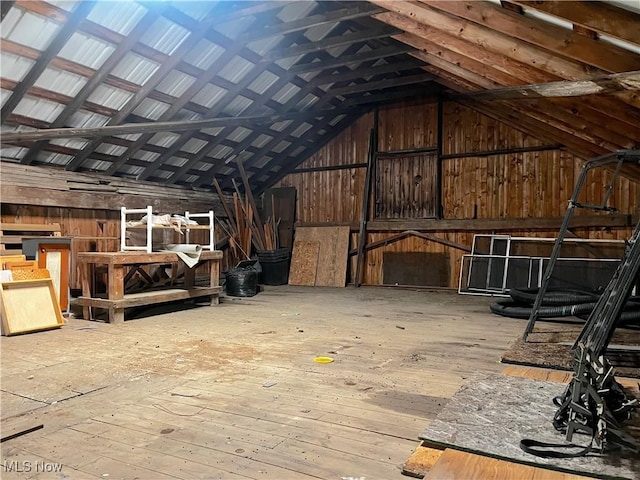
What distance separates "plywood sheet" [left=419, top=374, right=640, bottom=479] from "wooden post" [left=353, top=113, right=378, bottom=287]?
19.0 feet

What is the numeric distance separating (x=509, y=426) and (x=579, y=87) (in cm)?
270

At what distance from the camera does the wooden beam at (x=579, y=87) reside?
279 centimetres

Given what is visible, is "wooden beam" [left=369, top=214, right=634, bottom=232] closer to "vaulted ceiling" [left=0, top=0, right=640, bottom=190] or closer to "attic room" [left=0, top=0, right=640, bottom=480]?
"attic room" [left=0, top=0, right=640, bottom=480]

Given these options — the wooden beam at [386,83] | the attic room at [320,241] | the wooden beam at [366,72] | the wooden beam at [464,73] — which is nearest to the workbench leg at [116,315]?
the attic room at [320,241]

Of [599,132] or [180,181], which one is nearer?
[599,132]

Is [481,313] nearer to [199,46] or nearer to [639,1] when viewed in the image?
[639,1]

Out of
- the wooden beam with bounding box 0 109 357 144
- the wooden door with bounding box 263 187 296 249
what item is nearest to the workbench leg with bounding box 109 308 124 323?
the wooden beam with bounding box 0 109 357 144

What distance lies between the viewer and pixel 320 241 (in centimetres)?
844

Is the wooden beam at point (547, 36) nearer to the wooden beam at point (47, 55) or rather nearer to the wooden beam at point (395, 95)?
the wooden beam at point (47, 55)

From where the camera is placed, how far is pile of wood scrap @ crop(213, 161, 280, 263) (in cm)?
846

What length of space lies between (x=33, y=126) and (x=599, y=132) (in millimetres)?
6620

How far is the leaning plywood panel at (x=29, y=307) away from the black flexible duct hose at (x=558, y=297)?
5014 millimetres

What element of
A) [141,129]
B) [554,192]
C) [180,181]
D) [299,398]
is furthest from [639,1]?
[180,181]

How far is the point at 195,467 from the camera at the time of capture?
65.0 inches
